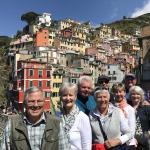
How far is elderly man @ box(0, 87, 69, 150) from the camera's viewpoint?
13.5ft

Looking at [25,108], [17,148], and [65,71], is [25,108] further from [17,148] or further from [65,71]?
[65,71]

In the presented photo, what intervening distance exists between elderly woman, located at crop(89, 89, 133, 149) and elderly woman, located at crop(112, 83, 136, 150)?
1.02 ft

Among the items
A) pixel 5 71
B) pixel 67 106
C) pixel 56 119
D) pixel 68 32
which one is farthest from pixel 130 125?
pixel 68 32

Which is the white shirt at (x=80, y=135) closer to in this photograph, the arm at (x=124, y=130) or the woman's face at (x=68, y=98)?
the woman's face at (x=68, y=98)

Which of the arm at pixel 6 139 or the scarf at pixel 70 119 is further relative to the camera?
the scarf at pixel 70 119

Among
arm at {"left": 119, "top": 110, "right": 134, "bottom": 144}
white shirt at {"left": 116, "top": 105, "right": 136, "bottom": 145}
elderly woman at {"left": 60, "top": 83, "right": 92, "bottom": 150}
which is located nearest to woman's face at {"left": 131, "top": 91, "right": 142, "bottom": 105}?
white shirt at {"left": 116, "top": 105, "right": 136, "bottom": 145}

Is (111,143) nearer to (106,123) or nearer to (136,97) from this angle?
(106,123)

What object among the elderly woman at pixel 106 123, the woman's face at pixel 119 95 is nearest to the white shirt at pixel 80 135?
the elderly woman at pixel 106 123

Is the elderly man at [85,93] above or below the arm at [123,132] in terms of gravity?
above

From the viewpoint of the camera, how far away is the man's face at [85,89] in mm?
5762

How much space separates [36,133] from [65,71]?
64.4 metres

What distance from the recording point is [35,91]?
14.0ft

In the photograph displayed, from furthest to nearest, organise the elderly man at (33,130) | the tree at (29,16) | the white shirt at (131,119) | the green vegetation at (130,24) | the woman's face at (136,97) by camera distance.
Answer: the green vegetation at (130,24), the tree at (29,16), the woman's face at (136,97), the white shirt at (131,119), the elderly man at (33,130)

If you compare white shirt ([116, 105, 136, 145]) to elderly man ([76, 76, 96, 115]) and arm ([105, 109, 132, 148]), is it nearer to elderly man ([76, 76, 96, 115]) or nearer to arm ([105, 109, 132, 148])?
arm ([105, 109, 132, 148])
